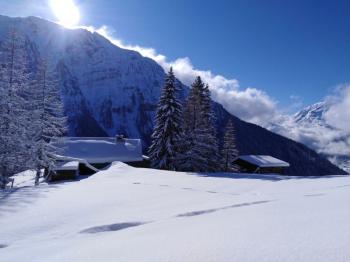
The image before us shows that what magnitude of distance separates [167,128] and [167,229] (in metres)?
28.5

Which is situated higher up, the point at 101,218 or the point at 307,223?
the point at 307,223

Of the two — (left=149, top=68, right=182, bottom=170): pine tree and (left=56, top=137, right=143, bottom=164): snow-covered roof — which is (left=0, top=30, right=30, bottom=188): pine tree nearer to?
(left=149, top=68, right=182, bottom=170): pine tree

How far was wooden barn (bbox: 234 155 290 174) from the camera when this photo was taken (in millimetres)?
46344

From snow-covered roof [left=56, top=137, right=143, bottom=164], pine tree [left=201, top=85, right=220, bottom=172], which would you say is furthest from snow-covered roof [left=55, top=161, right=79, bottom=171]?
pine tree [left=201, top=85, right=220, bottom=172]

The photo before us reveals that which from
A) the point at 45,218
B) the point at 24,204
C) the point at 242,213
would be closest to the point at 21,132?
the point at 24,204

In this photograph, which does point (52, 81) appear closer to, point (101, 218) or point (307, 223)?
point (101, 218)

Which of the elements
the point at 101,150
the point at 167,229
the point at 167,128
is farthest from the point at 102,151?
the point at 167,229

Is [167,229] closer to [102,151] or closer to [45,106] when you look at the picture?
[45,106]

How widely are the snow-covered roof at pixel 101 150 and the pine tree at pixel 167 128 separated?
11.6m

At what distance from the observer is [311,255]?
3.61m

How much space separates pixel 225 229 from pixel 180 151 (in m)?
29.5

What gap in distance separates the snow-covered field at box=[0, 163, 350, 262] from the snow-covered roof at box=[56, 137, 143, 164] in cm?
3326

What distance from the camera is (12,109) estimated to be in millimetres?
21188

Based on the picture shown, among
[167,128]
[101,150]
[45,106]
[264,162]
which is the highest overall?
[45,106]
